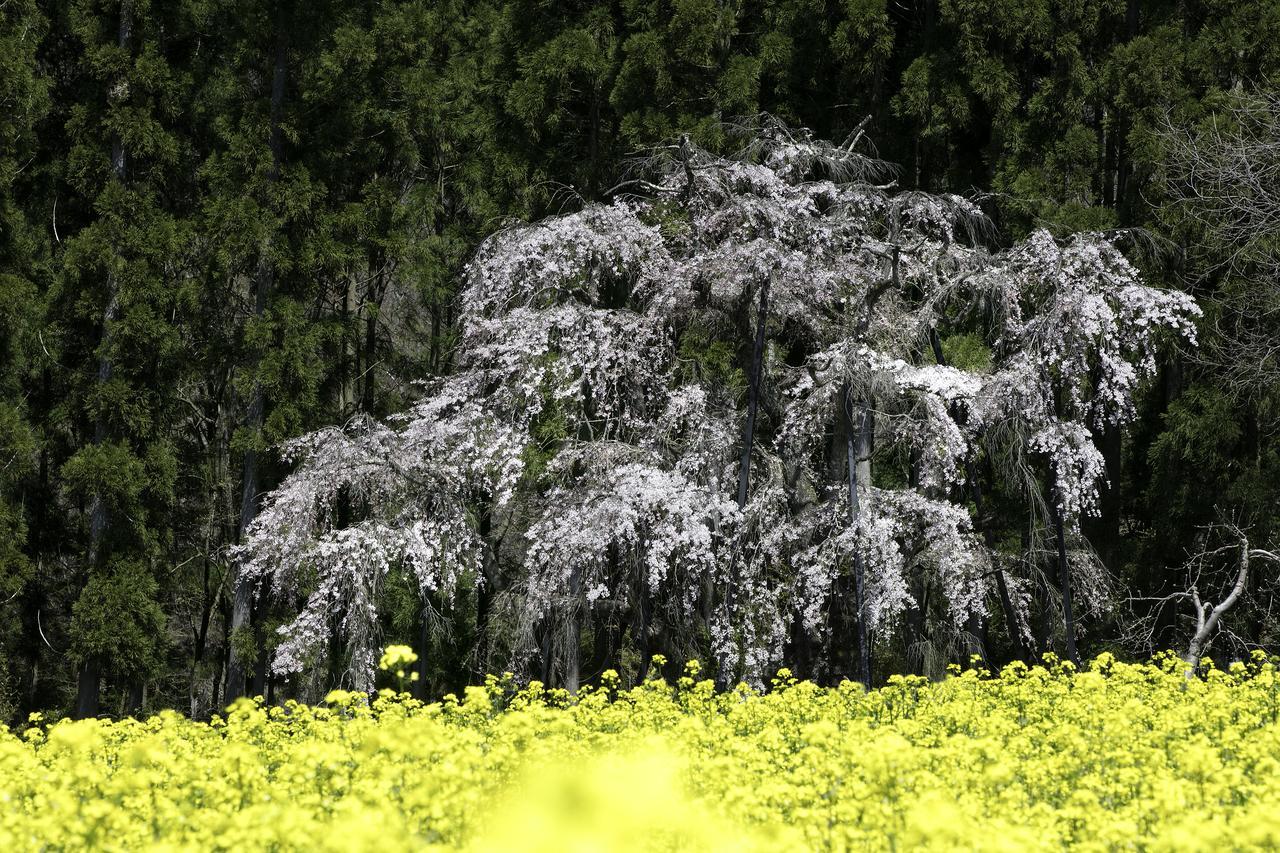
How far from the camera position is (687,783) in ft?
16.3

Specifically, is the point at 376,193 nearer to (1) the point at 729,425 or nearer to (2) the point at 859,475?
(1) the point at 729,425

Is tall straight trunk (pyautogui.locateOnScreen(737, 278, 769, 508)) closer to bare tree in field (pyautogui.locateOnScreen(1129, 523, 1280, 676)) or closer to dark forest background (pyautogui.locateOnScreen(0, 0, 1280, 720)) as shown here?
dark forest background (pyautogui.locateOnScreen(0, 0, 1280, 720))

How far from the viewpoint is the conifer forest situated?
34.5ft

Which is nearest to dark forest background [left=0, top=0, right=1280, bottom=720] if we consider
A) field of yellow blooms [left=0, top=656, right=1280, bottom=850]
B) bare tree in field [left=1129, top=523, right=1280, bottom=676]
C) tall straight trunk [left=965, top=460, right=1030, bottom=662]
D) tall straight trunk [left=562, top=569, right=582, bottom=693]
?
bare tree in field [left=1129, top=523, right=1280, bottom=676]

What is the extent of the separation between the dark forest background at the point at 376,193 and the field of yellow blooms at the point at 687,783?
635cm

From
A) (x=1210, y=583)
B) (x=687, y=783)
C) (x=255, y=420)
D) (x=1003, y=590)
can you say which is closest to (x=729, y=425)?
(x=1003, y=590)

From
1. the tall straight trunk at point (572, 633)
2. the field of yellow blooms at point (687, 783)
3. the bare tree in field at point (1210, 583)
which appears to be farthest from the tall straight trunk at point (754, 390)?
the bare tree in field at point (1210, 583)

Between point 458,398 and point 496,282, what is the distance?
1296mm

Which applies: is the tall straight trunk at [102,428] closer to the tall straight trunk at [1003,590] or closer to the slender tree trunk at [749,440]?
the slender tree trunk at [749,440]

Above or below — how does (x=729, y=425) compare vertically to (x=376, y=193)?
below

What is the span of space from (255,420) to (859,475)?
7.36m

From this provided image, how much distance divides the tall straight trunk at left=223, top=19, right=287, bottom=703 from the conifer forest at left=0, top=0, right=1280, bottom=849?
0.06 meters

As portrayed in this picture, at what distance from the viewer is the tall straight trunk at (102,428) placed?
45.7 ft

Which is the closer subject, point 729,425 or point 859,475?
point 859,475
